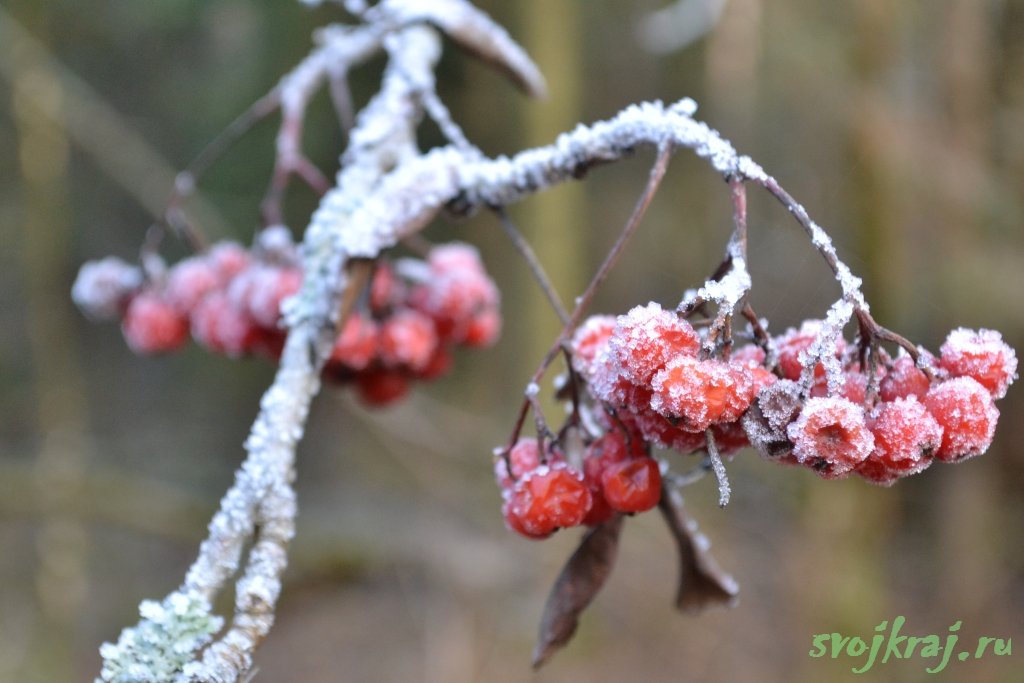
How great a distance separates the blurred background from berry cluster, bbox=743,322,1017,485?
2328mm

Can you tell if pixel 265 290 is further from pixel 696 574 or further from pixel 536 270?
pixel 696 574

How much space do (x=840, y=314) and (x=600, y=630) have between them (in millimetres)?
3467

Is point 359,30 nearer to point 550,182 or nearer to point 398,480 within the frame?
point 550,182

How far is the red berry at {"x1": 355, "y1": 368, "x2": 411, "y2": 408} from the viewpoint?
117 centimetres

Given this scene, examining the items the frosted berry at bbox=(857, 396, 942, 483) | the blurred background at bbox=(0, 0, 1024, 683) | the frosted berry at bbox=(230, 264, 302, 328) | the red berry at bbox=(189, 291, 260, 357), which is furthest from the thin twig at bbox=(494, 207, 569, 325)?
the blurred background at bbox=(0, 0, 1024, 683)

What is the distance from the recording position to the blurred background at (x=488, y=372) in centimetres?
307

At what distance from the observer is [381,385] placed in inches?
46.6

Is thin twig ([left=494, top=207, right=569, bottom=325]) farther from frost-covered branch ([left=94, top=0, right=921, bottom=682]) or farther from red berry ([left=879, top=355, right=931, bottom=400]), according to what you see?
red berry ([left=879, top=355, right=931, bottom=400])

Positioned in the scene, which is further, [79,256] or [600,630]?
[79,256]

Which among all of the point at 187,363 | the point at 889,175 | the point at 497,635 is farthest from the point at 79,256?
the point at 889,175

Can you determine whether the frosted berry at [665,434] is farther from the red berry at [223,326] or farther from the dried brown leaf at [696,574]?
the red berry at [223,326]

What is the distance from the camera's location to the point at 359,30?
1122 millimetres

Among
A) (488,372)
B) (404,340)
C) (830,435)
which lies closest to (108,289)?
(404,340)

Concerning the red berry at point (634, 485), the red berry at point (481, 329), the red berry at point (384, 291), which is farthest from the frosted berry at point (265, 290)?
the red berry at point (634, 485)
